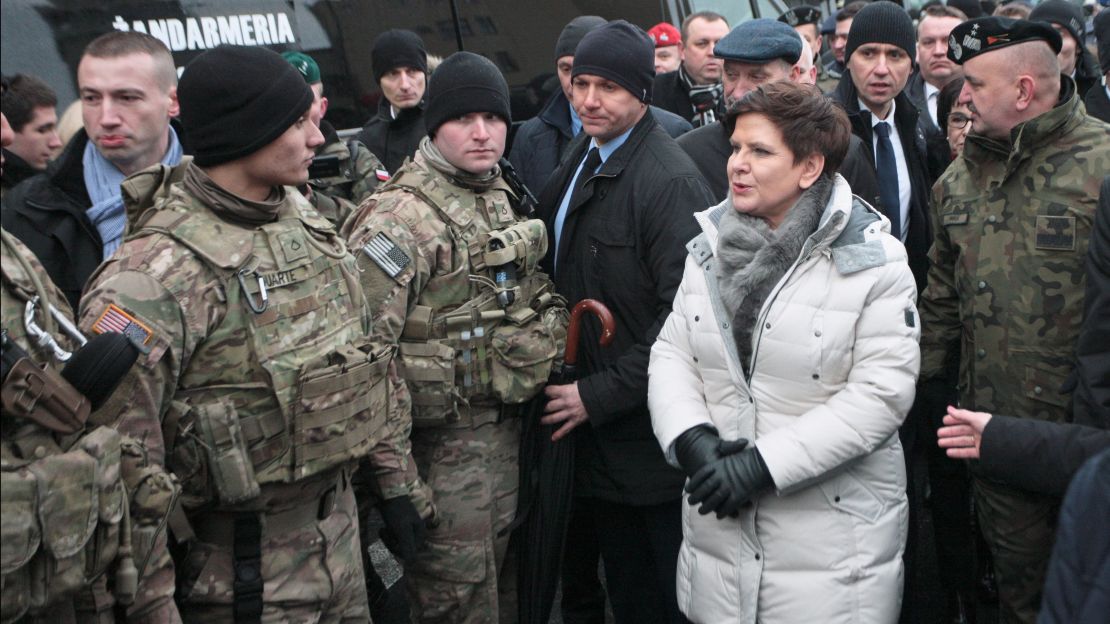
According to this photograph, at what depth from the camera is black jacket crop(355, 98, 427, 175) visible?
544 centimetres

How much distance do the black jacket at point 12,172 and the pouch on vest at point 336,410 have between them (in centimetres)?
226

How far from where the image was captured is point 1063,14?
5059 mm

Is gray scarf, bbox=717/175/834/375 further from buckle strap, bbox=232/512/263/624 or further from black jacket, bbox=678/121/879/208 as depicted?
buckle strap, bbox=232/512/263/624

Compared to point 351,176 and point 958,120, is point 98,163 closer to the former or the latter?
point 351,176

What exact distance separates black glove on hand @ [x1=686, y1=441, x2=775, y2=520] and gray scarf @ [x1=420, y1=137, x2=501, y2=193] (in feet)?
3.95

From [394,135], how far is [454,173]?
93.1 inches

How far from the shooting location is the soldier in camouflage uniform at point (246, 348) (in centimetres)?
238

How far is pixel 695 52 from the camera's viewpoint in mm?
6402

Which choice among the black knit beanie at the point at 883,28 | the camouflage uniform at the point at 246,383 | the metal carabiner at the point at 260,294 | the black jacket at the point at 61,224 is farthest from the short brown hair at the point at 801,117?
the black jacket at the point at 61,224

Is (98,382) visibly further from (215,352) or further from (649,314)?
(649,314)

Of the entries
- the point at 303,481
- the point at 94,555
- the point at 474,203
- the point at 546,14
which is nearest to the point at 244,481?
the point at 303,481

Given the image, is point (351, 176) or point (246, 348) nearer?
point (246, 348)

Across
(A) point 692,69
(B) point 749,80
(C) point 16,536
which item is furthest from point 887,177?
(C) point 16,536

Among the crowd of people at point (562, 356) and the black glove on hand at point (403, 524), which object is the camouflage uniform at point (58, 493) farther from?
the black glove on hand at point (403, 524)
